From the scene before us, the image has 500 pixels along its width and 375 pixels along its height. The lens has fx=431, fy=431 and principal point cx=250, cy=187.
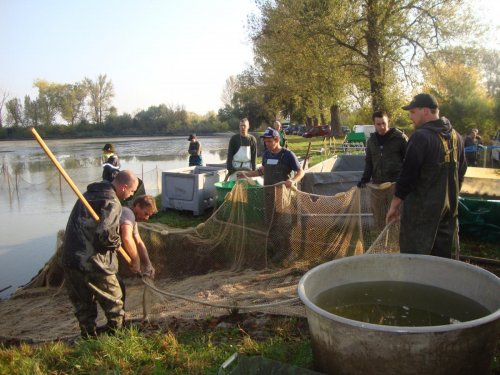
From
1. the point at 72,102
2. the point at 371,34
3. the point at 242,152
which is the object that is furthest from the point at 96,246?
the point at 72,102

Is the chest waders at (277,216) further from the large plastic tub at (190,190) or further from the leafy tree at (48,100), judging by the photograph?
the leafy tree at (48,100)

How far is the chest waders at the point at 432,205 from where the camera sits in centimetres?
366

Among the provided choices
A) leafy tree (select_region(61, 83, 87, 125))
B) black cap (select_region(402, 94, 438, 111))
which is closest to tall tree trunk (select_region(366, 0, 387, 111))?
black cap (select_region(402, 94, 438, 111))

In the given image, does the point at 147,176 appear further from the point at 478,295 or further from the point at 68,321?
the point at 478,295

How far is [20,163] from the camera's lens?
97.0 ft

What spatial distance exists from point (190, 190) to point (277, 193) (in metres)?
4.04

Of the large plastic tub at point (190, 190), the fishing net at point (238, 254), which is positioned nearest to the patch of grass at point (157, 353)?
the fishing net at point (238, 254)

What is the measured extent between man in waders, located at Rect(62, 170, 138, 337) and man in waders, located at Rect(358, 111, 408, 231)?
3.17 metres

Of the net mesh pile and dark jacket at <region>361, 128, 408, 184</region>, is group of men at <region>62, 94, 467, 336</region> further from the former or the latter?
dark jacket at <region>361, 128, 408, 184</region>

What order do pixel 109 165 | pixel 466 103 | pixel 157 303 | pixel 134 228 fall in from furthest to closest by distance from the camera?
pixel 466 103 < pixel 109 165 < pixel 157 303 < pixel 134 228

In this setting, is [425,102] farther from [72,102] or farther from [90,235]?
[72,102]

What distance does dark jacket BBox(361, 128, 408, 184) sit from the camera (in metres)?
5.65

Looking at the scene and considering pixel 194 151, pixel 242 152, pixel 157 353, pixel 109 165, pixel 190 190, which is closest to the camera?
pixel 157 353

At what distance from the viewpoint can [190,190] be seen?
9.80 meters
